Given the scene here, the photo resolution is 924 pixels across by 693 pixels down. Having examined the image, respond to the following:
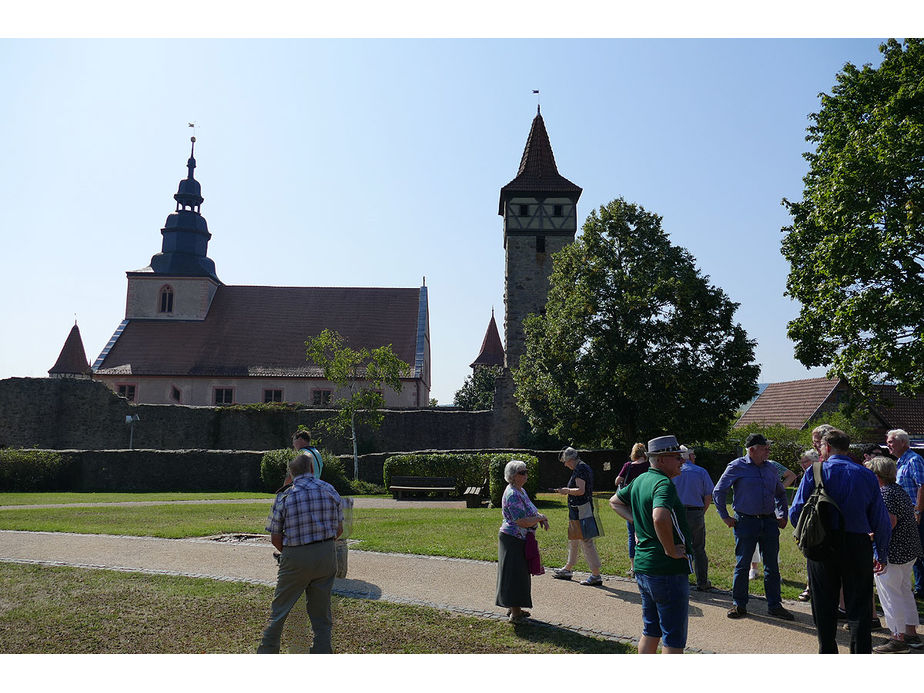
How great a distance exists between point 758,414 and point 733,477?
128 ft

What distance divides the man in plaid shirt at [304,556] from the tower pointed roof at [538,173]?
112 feet

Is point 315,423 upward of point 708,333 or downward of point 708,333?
downward

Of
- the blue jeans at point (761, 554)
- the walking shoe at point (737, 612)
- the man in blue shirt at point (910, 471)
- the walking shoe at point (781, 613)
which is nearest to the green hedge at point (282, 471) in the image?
the blue jeans at point (761, 554)

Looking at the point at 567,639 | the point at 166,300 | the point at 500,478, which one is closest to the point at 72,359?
the point at 166,300

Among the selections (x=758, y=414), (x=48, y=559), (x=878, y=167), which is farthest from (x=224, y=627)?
(x=758, y=414)

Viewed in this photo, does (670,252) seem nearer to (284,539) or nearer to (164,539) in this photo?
(164,539)

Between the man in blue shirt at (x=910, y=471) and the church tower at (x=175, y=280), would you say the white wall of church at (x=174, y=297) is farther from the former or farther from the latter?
the man in blue shirt at (x=910, y=471)

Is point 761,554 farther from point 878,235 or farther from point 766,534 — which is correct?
point 878,235

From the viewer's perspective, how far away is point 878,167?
1508 centimetres

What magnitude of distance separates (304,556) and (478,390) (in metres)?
50.5

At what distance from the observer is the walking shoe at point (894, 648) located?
5742 millimetres

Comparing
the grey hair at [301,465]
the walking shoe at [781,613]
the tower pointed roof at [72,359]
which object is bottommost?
the walking shoe at [781,613]

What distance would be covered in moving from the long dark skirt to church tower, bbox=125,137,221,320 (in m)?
40.3

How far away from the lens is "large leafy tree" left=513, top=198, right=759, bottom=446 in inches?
965
